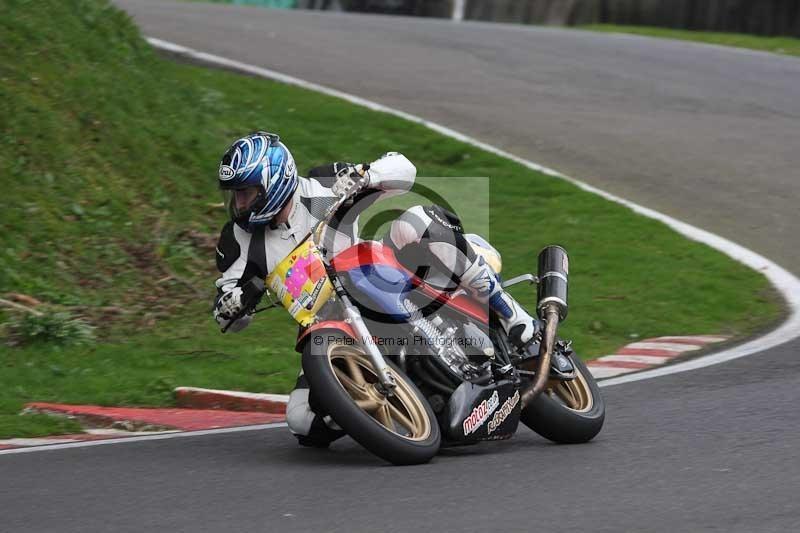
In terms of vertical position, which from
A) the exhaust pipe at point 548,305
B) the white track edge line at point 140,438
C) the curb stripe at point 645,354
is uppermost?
the exhaust pipe at point 548,305

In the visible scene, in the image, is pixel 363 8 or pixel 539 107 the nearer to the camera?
pixel 539 107

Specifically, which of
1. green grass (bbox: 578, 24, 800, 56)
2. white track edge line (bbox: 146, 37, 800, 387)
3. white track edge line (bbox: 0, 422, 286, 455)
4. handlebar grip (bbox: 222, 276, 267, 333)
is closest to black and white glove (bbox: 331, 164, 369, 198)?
handlebar grip (bbox: 222, 276, 267, 333)

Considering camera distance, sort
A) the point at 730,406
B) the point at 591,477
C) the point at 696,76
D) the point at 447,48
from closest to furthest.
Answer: the point at 591,477
the point at 730,406
the point at 696,76
the point at 447,48

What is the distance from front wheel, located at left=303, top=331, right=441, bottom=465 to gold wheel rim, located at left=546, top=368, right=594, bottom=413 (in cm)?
97

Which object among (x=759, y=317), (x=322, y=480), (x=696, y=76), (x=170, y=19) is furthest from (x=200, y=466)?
(x=170, y=19)

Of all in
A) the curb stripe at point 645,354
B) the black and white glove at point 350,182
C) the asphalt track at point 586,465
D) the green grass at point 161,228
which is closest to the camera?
the asphalt track at point 586,465

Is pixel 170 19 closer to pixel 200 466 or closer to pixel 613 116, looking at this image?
pixel 613 116

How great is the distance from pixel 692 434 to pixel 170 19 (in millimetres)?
17199

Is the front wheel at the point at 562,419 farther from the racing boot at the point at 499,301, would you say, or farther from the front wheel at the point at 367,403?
the front wheel at the point at 367,403

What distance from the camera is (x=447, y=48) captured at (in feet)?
68.9

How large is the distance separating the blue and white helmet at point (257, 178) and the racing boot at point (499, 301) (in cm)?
98

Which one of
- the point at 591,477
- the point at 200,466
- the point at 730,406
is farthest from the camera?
the point at 730,406

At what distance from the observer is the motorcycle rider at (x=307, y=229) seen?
6105 mm

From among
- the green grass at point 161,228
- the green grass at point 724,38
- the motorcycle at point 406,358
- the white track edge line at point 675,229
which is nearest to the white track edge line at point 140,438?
the green grass at point 161,228
